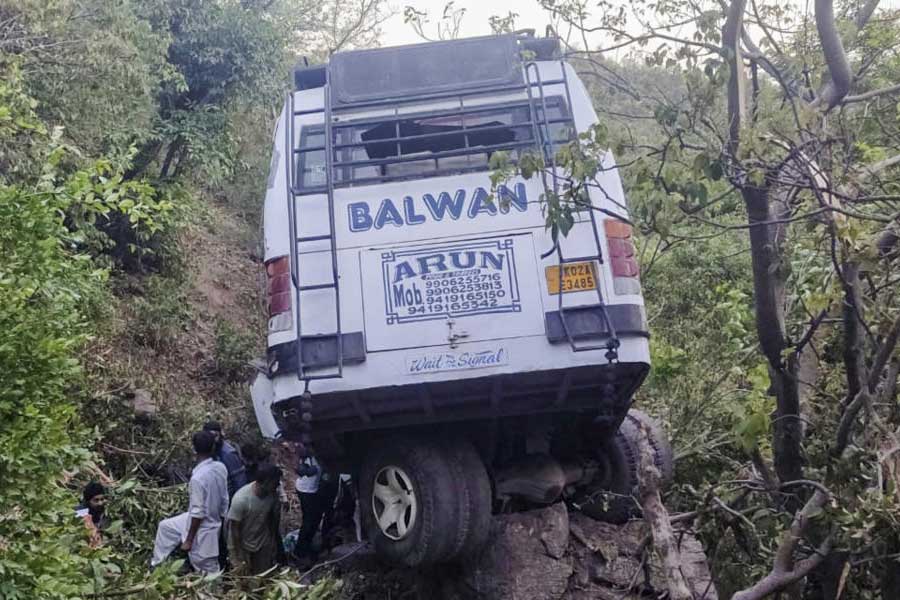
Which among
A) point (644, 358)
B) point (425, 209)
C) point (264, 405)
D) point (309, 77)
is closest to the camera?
point (644, 358)

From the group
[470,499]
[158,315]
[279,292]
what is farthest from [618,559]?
[158,315]

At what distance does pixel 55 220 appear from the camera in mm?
4516

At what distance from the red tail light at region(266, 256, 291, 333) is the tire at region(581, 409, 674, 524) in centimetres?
216

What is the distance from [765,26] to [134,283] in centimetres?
855

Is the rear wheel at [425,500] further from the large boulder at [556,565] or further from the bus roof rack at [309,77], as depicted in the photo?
the bus roof rack at [309,77]

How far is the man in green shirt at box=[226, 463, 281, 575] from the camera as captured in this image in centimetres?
634

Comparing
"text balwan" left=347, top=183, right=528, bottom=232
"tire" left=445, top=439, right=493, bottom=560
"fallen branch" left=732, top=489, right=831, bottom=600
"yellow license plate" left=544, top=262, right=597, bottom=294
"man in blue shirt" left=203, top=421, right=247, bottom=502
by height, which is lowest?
"fallen branch" left=732, top=489, right=831, bottom=600

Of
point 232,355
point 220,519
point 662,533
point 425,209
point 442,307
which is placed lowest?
point 662,533

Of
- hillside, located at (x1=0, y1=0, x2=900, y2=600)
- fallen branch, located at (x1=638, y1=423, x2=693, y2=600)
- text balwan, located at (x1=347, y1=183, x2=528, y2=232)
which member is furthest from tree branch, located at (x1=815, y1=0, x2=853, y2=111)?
fallen branch, located at (x1=638, y1=423, x2=693, y2=600)

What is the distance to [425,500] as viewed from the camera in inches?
212

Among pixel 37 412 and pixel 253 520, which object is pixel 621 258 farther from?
pixel 37 412

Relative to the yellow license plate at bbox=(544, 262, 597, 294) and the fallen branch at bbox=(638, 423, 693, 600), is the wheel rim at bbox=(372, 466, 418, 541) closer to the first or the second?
the yellow license plate at bbox=(544, 262, 597, 294)

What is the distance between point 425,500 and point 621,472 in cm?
155

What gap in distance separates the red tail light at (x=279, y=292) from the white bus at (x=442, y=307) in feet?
0.05
